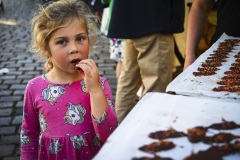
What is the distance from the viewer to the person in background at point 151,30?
2955mm

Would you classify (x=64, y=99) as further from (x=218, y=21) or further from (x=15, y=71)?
(x=15, y=71)

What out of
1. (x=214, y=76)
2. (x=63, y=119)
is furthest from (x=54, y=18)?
(x=214, y=76)

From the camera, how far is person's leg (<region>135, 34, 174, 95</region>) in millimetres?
3021

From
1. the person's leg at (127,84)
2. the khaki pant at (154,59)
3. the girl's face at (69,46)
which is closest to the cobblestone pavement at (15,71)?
the person's leg at (127,84)

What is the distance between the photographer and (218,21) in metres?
2.45

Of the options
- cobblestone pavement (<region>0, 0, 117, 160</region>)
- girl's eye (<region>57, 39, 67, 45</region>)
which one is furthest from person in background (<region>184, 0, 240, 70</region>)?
cobblestone pavement (<region>0, 0, 117, 160</region>)

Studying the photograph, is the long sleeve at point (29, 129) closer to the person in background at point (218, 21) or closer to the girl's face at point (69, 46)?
the girl's face at point (69, 46)

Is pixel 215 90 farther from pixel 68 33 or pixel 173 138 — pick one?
pixel 68 33

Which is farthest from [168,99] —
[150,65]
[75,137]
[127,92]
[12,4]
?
[12,4]

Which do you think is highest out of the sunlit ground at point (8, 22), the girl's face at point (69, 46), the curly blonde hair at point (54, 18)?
the curly blonde hair at point (54, 18)

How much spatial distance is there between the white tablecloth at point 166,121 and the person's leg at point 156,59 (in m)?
1.78

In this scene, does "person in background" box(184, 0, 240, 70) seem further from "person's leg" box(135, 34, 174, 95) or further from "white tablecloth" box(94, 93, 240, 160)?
"white tablecloth" box(94, 93, 240, 160)

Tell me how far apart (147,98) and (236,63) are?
2.66ft

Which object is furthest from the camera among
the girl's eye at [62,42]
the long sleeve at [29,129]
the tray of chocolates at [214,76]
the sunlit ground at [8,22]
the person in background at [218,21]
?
the sunlit ground at [8,22]
